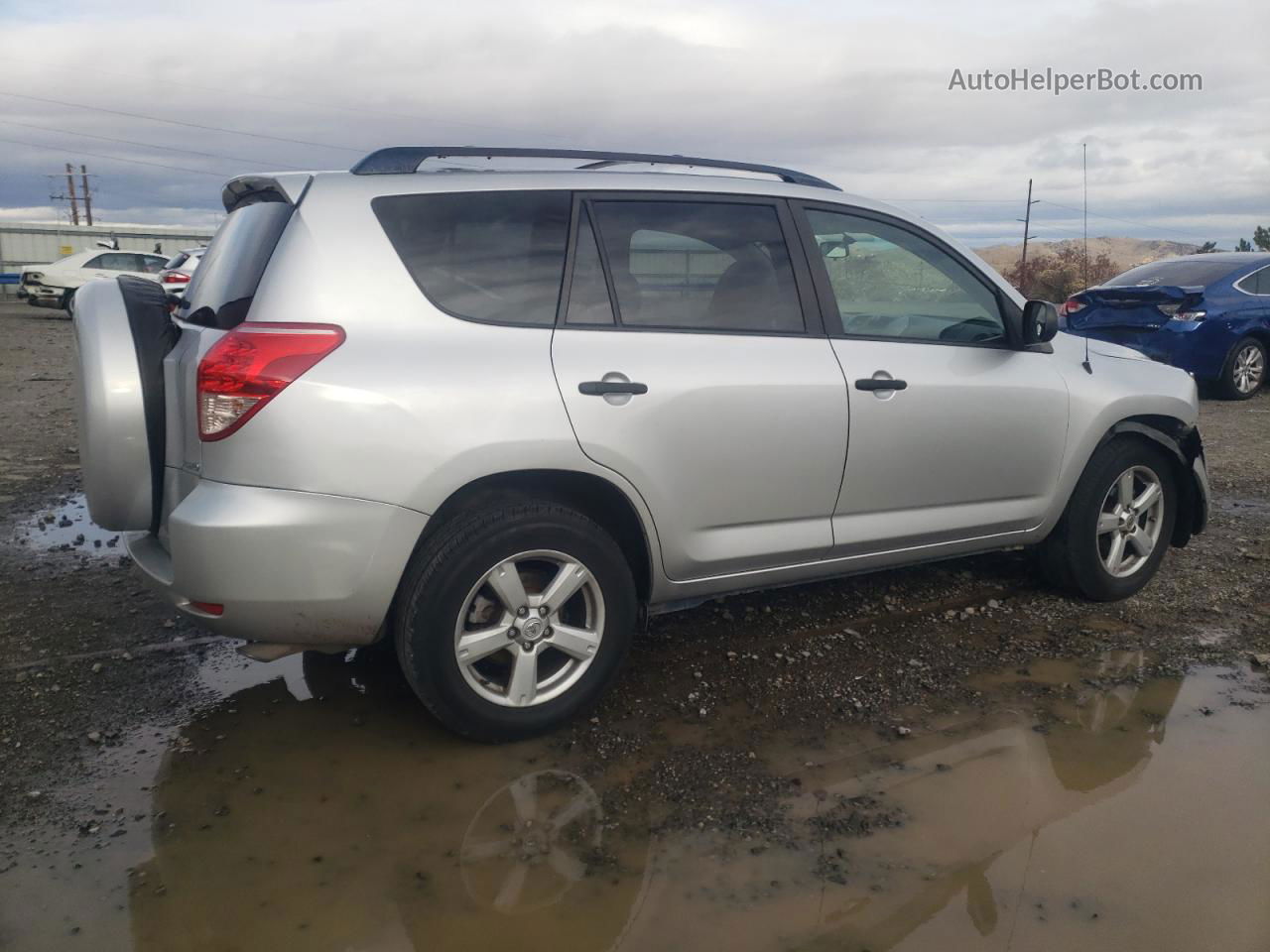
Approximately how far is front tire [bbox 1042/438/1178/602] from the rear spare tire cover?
3.70m

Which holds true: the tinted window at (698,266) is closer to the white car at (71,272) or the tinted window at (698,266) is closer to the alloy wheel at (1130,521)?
the alloy wheel at (1130,521)

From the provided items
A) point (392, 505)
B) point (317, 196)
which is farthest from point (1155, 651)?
point (317, 196)

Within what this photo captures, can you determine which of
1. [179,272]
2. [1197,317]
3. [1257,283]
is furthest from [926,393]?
[179,272]

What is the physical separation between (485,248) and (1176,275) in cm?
1038

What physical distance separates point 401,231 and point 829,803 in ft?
7.06

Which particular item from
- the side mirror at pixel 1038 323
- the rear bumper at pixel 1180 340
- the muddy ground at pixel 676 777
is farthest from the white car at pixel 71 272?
the side mirror at pixel 1038 323

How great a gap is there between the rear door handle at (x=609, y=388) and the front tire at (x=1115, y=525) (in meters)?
2.32

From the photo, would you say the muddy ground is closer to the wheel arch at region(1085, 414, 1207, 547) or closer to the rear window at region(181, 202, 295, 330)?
the wheel arch at region(1085, 414, 1207, 547)

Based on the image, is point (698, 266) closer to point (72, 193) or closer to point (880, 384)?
point (880, 384)

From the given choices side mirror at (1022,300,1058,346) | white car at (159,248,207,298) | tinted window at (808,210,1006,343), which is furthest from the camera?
white car at (159,248,207,298)

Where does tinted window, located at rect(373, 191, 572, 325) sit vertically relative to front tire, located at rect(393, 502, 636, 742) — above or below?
above

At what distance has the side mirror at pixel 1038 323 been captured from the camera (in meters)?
4.34

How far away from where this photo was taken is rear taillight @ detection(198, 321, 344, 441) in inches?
119

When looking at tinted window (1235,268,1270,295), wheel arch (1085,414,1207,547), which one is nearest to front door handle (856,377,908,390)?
wheel arch (1085,414,1207,547)
